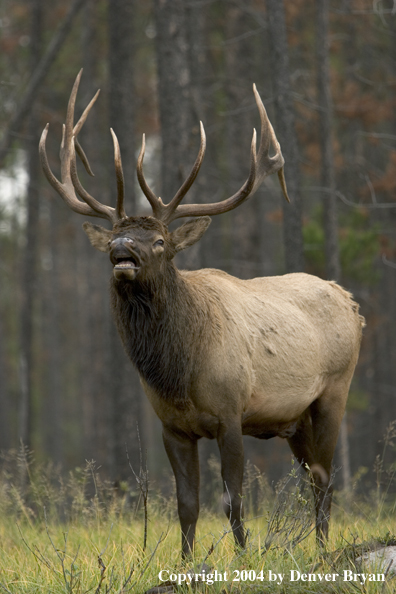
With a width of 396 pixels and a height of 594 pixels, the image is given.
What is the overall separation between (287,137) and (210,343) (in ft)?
13.7

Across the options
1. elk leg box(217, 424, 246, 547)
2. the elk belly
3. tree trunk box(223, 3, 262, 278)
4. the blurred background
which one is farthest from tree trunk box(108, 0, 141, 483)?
Result: elk leg box(217, 424, 246, 547)

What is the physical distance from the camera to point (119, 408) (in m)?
10.6

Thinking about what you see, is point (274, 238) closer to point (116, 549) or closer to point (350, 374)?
point (350, 374)

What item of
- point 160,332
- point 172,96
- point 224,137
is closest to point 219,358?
point 160,332

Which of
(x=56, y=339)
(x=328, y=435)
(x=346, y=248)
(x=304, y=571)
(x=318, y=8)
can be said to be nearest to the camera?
(x=304, y=571)

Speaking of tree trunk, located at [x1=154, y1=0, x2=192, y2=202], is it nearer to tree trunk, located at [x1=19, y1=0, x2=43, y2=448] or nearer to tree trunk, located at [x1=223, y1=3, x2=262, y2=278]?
tree trunk, located at [x1=223, y1=3, x2=262, y2=278]

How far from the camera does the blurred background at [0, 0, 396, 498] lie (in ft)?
30.7

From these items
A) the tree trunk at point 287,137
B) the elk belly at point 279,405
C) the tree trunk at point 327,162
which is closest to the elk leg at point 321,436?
the elk belly at point 279,405

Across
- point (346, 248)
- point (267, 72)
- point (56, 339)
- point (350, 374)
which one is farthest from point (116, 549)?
point (56, 339)

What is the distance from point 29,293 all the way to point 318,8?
7.71 metres

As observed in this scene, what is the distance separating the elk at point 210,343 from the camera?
5.40 metres

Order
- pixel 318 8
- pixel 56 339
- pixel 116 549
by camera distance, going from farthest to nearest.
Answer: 1. pixel 56 339
2. pixel 318 8
3. pixel 116 549

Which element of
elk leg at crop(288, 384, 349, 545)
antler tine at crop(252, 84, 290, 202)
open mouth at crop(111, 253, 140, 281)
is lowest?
elk leg at crop(288, 384, 349, 545)

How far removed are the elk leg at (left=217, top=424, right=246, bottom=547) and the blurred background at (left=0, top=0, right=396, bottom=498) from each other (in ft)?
6.11
